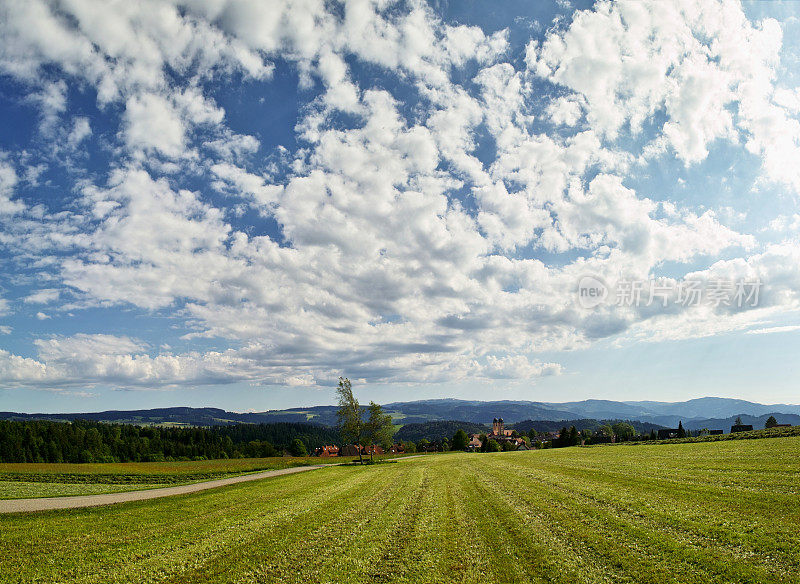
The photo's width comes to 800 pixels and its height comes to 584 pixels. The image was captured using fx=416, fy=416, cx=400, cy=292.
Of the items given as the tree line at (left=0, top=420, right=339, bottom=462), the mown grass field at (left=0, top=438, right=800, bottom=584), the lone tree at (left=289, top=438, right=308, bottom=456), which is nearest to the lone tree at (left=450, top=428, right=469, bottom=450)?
the tree line at (left=0, top=420, right=339, bottom=462)

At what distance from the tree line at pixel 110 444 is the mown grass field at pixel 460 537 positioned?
419 ft

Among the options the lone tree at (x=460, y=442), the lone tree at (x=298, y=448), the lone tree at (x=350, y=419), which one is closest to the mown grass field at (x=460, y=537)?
the lone tree at (x=350, y=419)

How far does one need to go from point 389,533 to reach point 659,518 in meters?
10.9

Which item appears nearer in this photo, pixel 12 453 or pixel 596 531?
pixel 596 531

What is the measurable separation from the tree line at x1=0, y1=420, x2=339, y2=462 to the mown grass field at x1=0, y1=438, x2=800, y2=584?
12774cm

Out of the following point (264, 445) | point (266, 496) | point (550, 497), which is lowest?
point (264, 445)

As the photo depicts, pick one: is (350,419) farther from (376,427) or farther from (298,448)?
(298,448)

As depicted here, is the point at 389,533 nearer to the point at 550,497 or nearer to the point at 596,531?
the point at 596,531

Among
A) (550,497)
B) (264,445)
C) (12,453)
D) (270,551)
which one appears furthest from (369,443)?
(12,453)

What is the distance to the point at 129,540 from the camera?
17891 mm

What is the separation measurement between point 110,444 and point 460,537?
Result: 187m

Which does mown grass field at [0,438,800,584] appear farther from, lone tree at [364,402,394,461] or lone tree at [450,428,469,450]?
lone tree at [450,428,469,450]

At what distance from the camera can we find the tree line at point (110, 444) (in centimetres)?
13838

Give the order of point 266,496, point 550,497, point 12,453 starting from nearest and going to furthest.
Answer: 1. point 550,497
2. point 266,496
3. point 12,453
